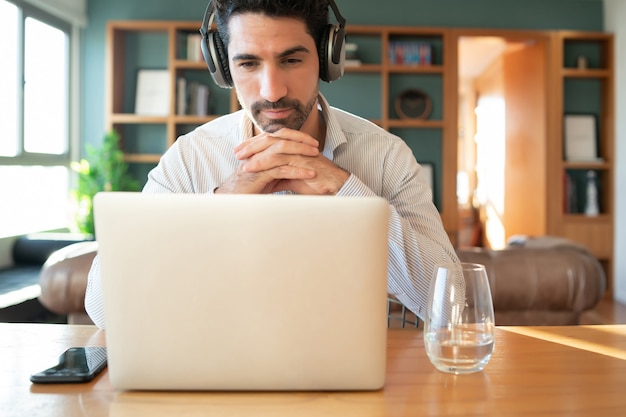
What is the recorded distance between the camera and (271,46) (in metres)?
1.61

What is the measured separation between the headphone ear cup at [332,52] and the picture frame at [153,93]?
14.8 ft

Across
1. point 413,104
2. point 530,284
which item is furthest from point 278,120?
point 413,104

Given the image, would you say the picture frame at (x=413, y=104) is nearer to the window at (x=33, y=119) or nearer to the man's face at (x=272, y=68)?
the window at (x=33, y=119)

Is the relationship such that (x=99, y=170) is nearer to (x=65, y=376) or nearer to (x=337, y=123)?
(x=337, y=123)

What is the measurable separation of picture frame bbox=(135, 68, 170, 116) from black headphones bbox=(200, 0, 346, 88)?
4458 mm

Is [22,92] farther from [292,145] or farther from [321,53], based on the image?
[292,145]

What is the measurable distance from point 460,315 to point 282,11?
98cm

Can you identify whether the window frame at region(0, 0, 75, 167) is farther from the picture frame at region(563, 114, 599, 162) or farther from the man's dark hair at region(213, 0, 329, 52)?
the picture frame at region(563, 114, 599, 162)

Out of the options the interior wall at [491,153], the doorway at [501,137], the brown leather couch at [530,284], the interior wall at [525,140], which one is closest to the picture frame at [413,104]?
the doorway at [501,137]

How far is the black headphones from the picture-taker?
5.57ft

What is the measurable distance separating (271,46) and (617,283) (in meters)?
5.24

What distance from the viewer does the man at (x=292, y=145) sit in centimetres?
138

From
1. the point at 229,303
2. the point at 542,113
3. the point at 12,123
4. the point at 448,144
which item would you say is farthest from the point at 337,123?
the point at 542,113

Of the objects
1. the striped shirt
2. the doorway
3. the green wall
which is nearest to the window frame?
the green wall
